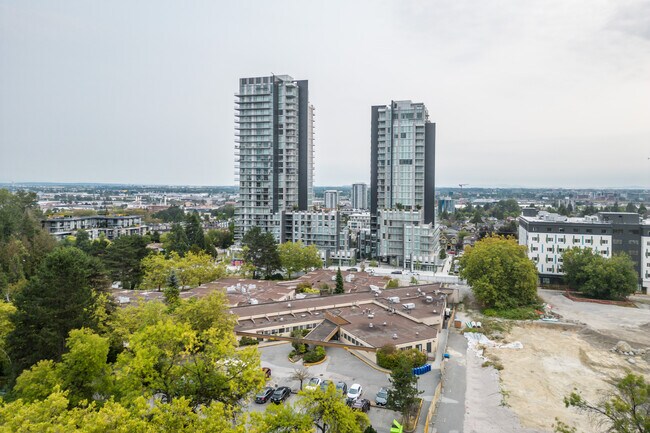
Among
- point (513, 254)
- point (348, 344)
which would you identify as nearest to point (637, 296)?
point (513, 254)

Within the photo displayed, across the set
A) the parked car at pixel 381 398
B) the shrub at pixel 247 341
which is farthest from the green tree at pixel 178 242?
the parked car at pixel 381 398

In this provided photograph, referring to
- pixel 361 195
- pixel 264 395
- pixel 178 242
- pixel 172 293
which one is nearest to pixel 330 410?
A: pixel 264 395

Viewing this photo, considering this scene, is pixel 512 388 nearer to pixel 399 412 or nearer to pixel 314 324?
pixel 399 412

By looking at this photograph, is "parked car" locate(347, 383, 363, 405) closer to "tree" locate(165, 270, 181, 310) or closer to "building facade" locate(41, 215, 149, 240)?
"tree" locate(165, 270, 181, 310)

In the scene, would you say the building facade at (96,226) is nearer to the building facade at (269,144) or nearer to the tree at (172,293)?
the building facade at (269,144)

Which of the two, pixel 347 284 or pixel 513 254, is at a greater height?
pixel 513 254

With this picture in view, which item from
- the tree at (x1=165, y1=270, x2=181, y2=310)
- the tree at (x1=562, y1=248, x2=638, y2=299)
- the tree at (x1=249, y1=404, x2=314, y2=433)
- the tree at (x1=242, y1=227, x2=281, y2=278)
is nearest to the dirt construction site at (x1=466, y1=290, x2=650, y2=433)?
the tree at (x1=562, y1=248, x2=638, y2=299)

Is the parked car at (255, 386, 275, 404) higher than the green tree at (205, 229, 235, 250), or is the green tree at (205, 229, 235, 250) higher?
the green tree at (205, 229, 235, 250)
